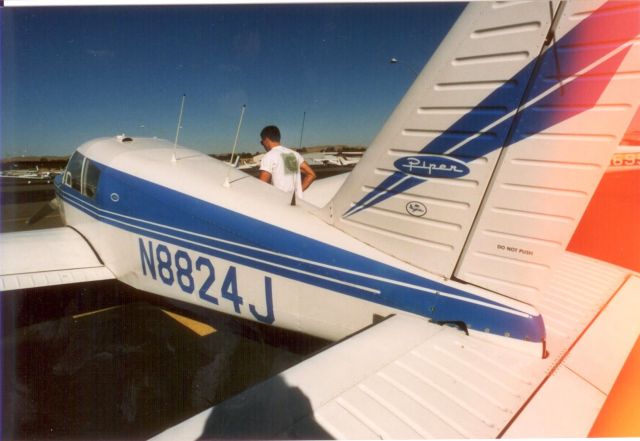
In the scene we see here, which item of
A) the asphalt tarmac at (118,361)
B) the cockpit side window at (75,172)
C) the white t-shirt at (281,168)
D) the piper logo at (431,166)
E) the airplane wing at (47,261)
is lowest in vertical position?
the asphalt tarmac at (118,361)

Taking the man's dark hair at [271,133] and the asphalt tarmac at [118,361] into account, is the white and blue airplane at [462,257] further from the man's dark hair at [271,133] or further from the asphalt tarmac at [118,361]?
the man's dark hair at [271,133]

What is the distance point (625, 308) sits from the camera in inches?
87.2

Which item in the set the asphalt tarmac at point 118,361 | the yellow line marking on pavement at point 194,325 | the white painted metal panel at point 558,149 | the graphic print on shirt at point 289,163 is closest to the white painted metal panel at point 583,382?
the white painted metal panel at point 558,149

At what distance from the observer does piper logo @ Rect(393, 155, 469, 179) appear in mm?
1663

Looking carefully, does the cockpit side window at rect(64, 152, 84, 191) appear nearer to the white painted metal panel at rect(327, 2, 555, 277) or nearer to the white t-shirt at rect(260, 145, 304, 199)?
the white t-shirt at rect(260, 145, 304, 199)

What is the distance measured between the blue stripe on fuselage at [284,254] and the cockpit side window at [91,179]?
22 cm

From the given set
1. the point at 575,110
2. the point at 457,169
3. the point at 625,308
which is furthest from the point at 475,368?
the point at 625,308

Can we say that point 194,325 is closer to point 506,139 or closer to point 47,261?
point 47,261

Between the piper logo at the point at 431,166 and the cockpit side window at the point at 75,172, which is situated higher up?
the piper logo at the point at 431,166

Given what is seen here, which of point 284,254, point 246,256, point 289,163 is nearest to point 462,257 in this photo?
point 284,254

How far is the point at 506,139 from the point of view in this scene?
5.01 feet

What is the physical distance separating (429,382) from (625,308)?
70.5 inches

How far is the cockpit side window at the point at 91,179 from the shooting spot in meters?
3.64

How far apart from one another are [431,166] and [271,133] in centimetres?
266
